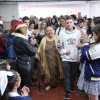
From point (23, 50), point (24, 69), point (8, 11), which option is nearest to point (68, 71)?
point (24, 69)

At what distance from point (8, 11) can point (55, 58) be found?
982 cm

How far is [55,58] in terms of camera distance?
3.26 metres

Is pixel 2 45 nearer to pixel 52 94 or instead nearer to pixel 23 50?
pixel 23 50

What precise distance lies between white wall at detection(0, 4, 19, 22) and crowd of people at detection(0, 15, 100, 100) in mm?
8456

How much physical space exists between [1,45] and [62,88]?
1.71 m

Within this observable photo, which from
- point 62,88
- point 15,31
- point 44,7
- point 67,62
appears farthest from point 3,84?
point 44,7

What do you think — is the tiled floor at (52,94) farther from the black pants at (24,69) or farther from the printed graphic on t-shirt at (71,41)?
the printed graphic on t-shirt at (71,41)

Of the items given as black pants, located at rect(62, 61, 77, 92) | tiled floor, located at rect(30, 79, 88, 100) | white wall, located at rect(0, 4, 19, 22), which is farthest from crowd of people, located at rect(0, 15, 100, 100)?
white wall, located at rect(0, 4, 19, 22)

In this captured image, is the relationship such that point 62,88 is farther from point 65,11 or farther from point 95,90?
point 65,11

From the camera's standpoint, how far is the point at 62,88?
344cm

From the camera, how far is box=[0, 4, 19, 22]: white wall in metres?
11.7

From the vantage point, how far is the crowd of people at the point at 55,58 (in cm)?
166

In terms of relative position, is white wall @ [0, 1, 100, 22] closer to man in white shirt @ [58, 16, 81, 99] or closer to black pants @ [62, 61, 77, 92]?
man in white shirt @ [58, 16, 81, 99]

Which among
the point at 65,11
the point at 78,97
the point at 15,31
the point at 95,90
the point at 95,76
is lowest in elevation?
the point at 78,97
